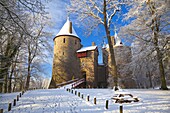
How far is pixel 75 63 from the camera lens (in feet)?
103

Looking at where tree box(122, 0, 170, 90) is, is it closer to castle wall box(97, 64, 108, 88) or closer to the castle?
the castle

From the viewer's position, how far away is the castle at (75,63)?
2877cm

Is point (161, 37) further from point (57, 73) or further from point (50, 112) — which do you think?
point (57, 73)

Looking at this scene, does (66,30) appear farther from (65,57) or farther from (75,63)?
(75,63)

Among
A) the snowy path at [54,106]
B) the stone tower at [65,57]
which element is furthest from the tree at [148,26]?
the stone tower at [65,57]

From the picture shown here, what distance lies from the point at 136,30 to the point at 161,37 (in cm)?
440

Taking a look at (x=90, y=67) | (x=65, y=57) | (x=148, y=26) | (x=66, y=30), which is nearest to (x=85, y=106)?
(x=148, y=26)

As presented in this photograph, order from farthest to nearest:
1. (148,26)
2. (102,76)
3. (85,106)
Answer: (102,76)
(148,26)
(85,106)

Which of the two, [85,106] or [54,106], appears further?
[54,106]

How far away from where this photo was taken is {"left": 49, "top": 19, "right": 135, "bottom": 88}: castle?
94.4 ft

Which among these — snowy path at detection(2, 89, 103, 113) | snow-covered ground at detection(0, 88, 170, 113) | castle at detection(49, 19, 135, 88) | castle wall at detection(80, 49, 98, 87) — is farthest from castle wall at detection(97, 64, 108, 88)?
snowy path at detection(2, 89, 103, 113)

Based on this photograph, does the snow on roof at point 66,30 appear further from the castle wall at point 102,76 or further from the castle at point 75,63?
the castle wall at point 102,76

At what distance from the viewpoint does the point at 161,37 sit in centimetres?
1073

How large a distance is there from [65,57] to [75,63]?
3004mm
